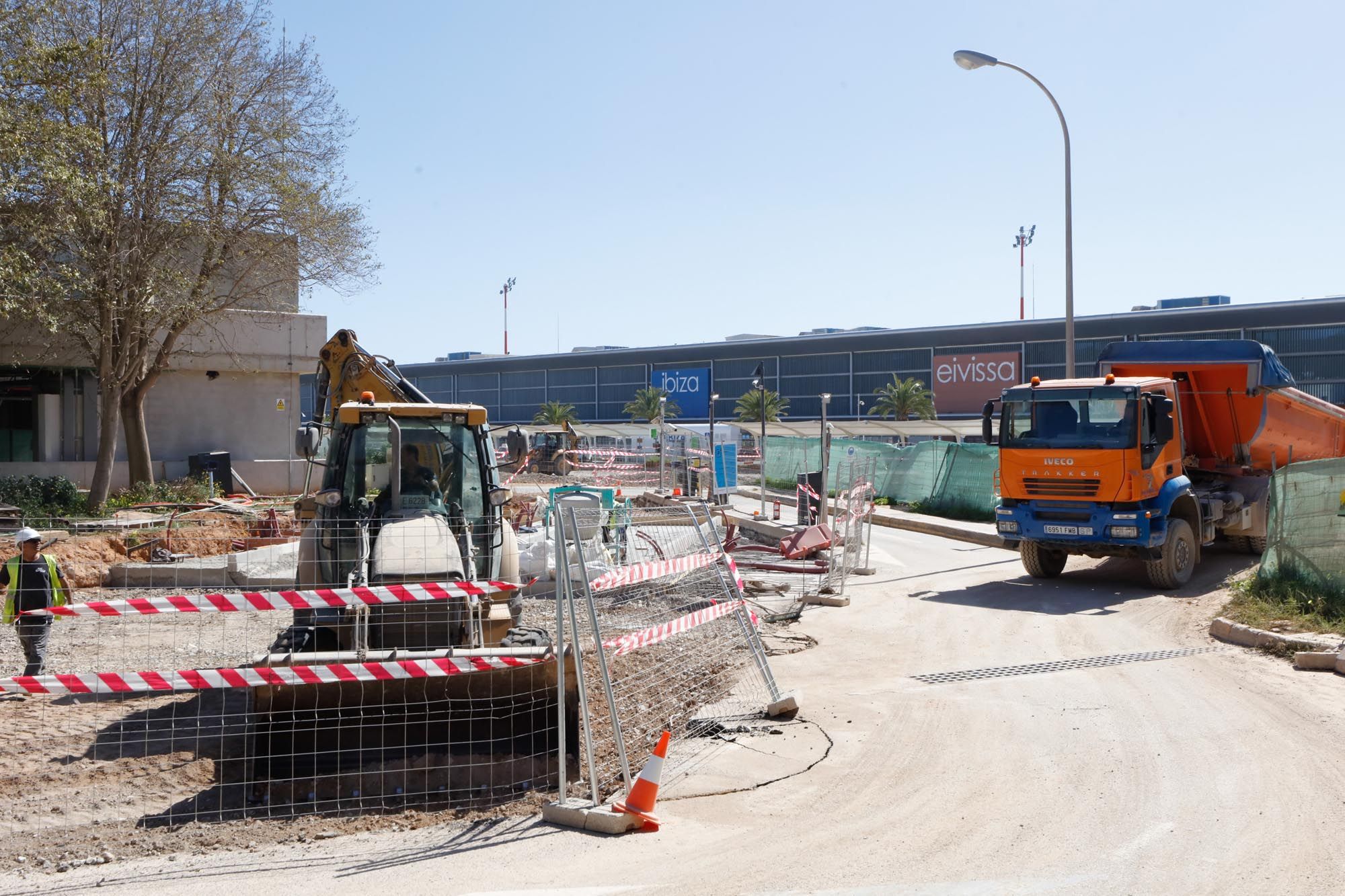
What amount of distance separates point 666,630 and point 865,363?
70.2 m

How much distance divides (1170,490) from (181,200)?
68.6 ft

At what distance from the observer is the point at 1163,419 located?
14812mm

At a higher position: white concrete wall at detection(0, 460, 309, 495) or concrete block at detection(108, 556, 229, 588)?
white concrete wall at detection(0, 460, 309, 495)

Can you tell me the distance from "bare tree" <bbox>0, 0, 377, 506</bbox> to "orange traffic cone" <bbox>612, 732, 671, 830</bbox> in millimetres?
20452

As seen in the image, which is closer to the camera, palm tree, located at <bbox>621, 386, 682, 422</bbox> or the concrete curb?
the concrete curb

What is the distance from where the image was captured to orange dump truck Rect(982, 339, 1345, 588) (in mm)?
14594

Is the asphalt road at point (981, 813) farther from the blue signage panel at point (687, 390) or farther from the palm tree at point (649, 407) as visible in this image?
the blue signage panel at point (687, 390)

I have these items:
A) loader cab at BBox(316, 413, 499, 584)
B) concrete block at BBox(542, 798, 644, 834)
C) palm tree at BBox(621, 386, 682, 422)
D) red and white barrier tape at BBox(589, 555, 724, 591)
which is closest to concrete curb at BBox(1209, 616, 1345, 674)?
red and white barrier tape at BBox(589, 555, 724, 591)

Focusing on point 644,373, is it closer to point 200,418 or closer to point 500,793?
point 200,418

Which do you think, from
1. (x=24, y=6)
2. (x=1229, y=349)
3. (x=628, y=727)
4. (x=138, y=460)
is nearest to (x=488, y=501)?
(x=628, y=727)

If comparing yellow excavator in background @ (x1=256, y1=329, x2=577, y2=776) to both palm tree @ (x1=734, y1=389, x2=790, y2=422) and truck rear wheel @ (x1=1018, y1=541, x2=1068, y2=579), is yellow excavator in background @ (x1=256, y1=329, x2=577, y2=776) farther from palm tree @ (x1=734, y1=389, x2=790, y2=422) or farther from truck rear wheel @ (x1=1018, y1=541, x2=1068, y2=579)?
palm tree @ (x1=734, y1=389, x2=790, y2=422)

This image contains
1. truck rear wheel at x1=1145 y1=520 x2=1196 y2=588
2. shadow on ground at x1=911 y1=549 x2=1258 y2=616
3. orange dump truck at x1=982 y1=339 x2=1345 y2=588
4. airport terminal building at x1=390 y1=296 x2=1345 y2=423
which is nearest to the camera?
shadow on ground at x1=911 y1=549 x2=1258 y2=616

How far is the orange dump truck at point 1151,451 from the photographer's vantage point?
47.9ft

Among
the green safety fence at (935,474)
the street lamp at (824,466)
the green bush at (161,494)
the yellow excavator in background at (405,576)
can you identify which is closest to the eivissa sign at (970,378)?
the green safety fence at (935,474)
